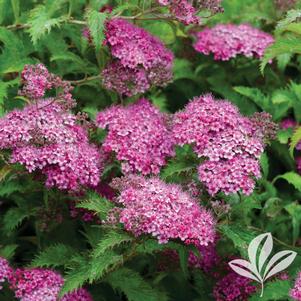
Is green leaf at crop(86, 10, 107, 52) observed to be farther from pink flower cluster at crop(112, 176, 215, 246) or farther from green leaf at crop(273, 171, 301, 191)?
green leaf at crop(273, 171, 301, 191)

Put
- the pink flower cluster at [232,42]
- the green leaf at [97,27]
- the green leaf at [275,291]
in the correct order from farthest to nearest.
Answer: the pink flower cluster at [232,42] → the green leaf at [97,27] → the green leaf at [275,291]

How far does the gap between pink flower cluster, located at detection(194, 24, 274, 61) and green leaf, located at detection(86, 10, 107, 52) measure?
1.03 meters

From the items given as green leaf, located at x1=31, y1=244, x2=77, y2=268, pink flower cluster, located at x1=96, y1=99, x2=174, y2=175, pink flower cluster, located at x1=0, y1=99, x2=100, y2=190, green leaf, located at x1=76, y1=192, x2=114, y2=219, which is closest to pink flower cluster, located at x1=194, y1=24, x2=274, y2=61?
pink flower cluster, located at x1=96, y1=99, x2=174, y2=175

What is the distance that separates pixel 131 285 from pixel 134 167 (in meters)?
0.57

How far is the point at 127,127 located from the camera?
3.69 meters

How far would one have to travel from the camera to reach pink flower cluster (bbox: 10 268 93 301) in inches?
134

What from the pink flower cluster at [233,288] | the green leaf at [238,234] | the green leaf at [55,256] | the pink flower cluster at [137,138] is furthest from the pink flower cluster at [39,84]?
the pink flower cluster at [233,288]

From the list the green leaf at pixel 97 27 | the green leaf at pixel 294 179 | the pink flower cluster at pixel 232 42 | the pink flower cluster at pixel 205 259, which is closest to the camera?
the green leaf at pixel 97 27

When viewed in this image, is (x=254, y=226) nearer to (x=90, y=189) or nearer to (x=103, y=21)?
(x=90, y=189)

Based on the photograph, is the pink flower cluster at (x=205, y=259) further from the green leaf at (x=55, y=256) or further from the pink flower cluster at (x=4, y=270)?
the pink flower cluster at (x=4, y=270)

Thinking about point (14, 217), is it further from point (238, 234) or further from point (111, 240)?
point (238, 234)

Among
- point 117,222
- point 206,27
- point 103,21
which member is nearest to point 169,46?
point 206,27

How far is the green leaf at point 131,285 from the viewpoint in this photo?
361 cm

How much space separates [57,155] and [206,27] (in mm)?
1988
